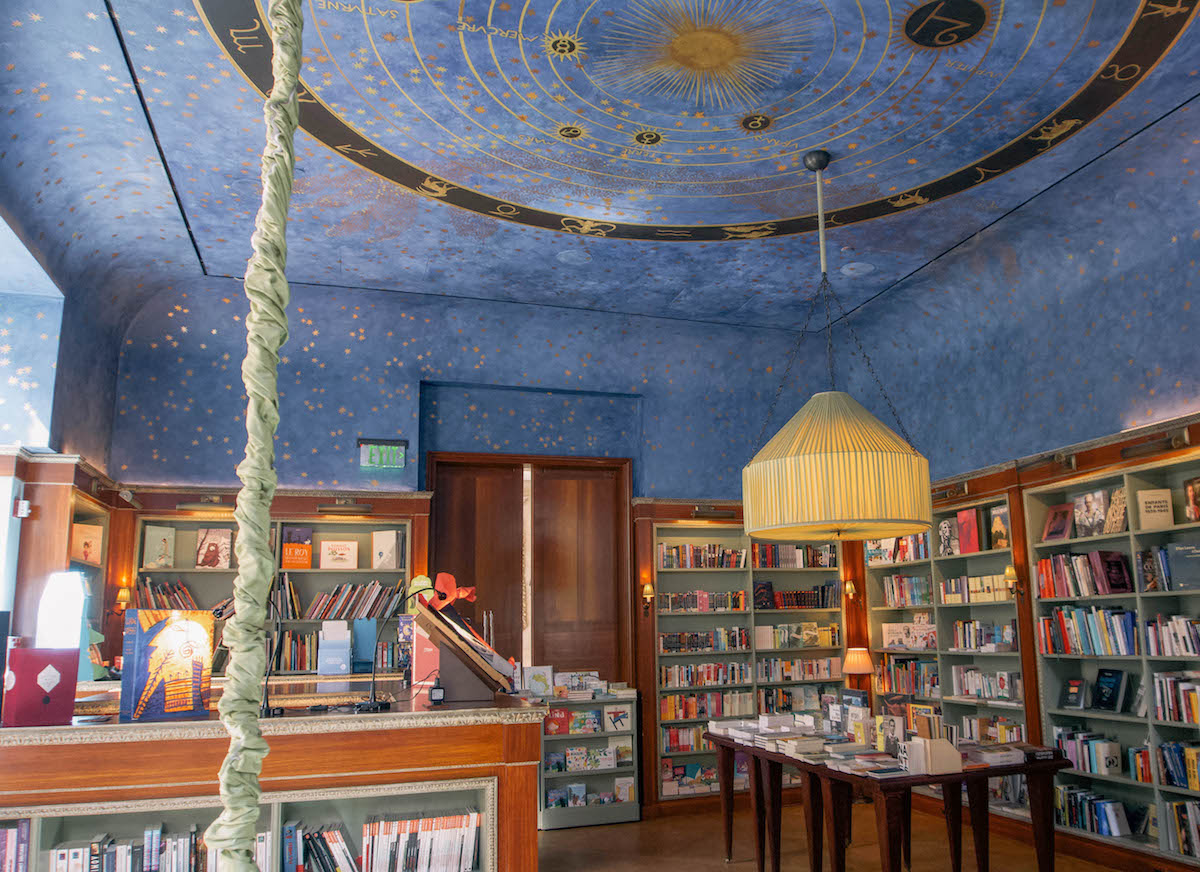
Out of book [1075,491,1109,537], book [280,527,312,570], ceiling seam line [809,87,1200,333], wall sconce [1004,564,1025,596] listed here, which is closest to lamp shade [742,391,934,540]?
book [1075,491,1109,537]

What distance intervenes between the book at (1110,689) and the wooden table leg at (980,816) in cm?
147

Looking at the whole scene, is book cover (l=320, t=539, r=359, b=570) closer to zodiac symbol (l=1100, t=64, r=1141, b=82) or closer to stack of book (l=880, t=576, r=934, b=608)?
stack of book (l=880, t=576, r=934, b=608)

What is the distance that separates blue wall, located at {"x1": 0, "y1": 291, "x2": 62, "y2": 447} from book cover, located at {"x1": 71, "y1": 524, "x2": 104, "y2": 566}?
73 centimetres

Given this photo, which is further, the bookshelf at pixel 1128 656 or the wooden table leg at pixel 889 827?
the bookshelf at pixel 1128 656

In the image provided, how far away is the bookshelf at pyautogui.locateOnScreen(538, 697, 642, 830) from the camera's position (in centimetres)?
772

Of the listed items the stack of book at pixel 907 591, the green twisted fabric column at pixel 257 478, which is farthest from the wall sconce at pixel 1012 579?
the green twisted fabric column at pixel 257 478

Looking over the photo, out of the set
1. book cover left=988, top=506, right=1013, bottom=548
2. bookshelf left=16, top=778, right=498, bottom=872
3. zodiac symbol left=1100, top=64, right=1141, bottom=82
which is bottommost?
bookshelf left=16, top=778, right=498, bottom=872

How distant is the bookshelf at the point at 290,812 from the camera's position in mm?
3406

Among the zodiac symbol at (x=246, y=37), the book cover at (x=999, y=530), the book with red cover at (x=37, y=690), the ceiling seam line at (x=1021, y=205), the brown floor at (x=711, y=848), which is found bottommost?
the brown floor at (x=711, y=848)

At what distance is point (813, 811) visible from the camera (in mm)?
5684

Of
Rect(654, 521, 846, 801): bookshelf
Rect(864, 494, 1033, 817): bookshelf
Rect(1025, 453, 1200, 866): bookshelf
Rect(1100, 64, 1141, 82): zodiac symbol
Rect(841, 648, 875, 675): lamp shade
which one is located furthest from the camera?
Rect(654, 521, 846, 801): bookshelf

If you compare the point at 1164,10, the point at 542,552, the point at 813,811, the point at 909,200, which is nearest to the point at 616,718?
the point at 542,552

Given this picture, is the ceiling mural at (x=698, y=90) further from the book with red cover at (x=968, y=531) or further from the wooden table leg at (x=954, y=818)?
the wooden table leg at (x=954, y=818)

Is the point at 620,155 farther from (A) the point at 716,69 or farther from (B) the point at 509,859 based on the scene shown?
Answer: (B) the point at 509,859
